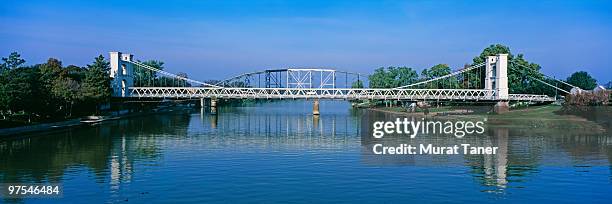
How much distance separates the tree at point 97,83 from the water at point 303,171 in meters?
28.0

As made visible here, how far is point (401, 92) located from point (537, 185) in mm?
82297

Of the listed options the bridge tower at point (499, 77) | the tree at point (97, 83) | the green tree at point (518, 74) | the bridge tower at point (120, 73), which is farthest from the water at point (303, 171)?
the green tree at point (518, 74)

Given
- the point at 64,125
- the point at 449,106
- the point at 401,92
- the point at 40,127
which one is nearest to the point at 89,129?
the point at 64,125

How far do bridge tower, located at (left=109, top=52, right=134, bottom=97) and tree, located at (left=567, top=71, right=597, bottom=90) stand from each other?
87.0 m

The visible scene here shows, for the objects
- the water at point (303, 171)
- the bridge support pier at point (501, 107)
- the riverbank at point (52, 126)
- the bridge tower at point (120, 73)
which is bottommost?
the water at point (303, 171)

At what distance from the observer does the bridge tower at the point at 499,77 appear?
95000 millimetres

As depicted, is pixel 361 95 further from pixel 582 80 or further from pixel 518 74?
pixel 582 80

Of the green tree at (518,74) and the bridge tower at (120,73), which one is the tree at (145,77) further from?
the green tree at (518,74)

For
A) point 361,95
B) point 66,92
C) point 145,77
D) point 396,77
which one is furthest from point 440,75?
point 66,92

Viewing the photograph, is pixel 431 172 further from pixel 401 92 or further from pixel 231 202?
pixel 401 92

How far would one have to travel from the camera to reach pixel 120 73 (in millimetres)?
101188

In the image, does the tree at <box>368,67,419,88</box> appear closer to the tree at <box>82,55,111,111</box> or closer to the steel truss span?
the steel truss span

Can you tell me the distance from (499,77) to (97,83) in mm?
58170

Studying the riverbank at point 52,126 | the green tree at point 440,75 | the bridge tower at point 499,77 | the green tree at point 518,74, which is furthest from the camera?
the green tree at point 440,75
